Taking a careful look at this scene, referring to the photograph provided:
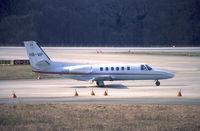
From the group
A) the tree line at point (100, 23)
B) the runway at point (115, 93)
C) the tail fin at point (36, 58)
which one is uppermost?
the tree line at point (100, 23)

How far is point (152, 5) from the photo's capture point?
146 metres

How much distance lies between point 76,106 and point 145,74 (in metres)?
12.6

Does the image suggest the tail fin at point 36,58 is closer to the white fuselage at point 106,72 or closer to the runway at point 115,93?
the white fuselage at point 106,72

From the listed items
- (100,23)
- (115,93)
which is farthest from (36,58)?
(100,23)

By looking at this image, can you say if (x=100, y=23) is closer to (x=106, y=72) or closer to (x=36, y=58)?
(x=106, y=72)

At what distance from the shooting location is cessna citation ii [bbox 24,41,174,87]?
108 ft

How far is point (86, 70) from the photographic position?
110 feet

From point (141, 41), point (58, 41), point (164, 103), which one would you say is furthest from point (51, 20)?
point (164, 103)

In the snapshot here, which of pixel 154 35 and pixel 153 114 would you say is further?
pixel 154 35

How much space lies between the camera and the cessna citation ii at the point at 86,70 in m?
33.0

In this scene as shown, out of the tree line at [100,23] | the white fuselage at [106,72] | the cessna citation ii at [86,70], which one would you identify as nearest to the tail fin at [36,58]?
the cessna citation ii at [86,70]

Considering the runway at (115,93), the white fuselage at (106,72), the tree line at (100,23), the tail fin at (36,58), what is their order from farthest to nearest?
1. the tree line at (100,23)
2. the white fuselage at (106,72)
3. the tail fin at (36,58)
4. the runway at (115,93)

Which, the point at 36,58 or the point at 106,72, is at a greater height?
the point at 36,58

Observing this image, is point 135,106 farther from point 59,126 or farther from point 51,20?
point 51,20
